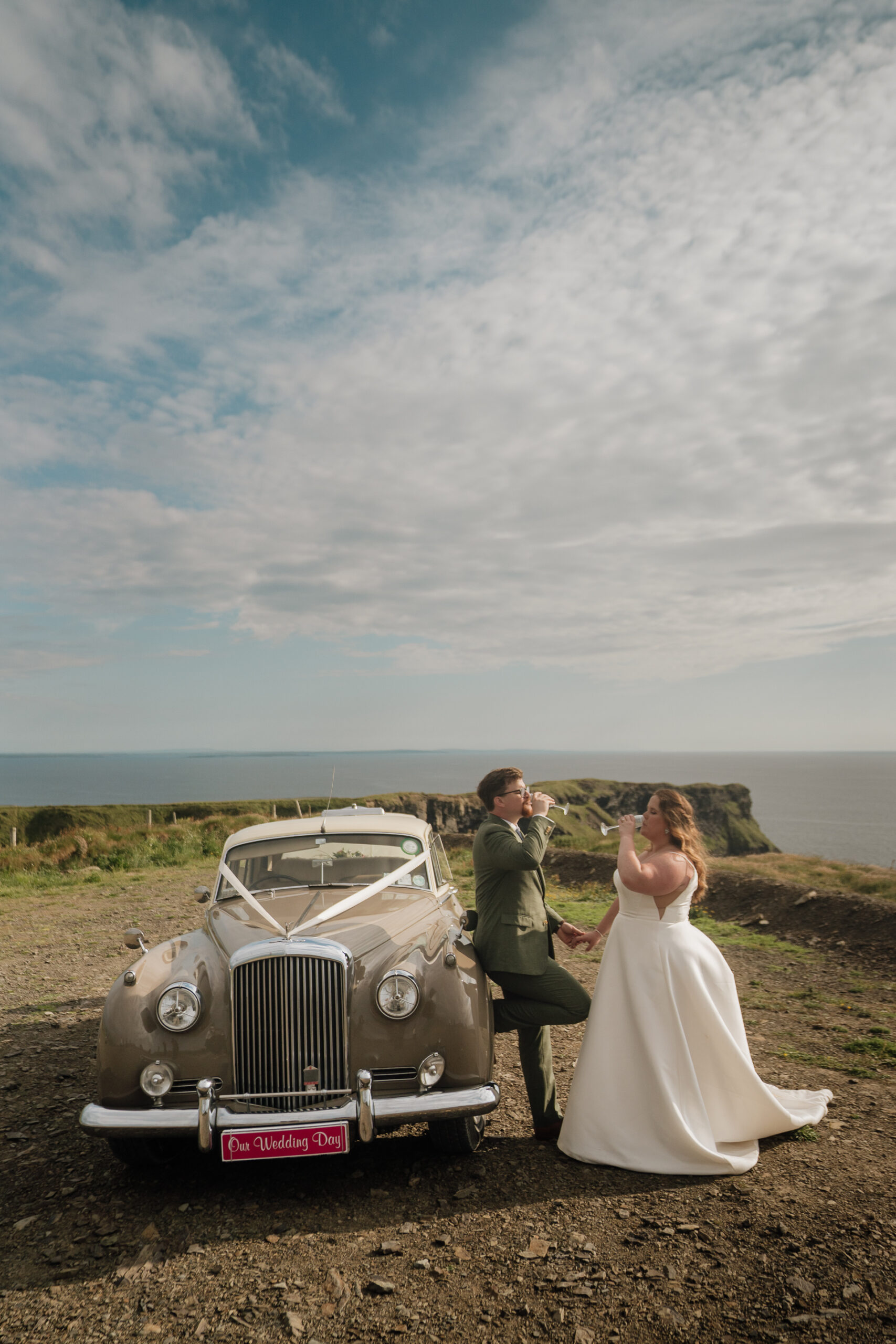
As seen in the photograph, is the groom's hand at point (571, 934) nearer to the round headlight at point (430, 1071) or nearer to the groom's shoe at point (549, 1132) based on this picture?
the groom's shoe at point (549, 1132)

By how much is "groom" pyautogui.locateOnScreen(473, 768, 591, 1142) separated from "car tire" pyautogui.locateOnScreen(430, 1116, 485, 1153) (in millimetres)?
481

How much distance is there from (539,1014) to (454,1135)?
841mm

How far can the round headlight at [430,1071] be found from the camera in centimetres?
436

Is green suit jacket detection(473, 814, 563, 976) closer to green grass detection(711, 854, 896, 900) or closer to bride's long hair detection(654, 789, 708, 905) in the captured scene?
bride's long hair detection(654, 789, 708, 905)

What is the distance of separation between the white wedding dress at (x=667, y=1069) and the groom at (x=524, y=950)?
0.24 metres

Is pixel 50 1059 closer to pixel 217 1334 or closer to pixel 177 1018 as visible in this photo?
pixel 177 1018

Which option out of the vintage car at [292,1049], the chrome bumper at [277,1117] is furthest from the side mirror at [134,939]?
the chrome bumper at [277,1117]

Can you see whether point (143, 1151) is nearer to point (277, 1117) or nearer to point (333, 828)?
point (277, 1117)

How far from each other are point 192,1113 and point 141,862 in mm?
18366

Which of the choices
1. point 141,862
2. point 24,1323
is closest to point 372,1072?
point 24,1323

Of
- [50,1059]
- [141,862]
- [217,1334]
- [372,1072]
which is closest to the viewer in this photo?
[217,1334]

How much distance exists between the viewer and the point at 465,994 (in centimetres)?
457

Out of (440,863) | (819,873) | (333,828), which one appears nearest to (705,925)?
(819,873)

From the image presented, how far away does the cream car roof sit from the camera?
6.48 metres
